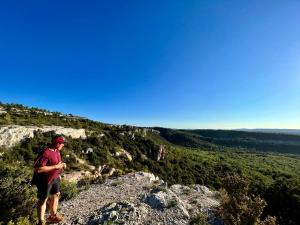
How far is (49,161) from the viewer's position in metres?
7.77

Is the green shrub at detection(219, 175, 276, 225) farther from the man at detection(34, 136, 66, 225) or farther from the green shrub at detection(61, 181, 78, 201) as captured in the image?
the green shrub at detection(61, 181, 78, 201)

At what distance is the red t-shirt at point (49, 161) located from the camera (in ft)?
25.0

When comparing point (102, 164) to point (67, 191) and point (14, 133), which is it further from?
point (67, 191)

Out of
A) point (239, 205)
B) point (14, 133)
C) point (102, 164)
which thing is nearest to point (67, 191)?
point (239, 205)

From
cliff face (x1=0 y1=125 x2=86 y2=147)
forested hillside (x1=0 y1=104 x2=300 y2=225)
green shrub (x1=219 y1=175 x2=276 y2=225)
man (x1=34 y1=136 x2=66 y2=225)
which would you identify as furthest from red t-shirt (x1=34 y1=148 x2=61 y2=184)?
cliff face (x1=0 y1=125 x2=86 y2=147)

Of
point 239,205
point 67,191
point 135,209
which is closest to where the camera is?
point 239,205

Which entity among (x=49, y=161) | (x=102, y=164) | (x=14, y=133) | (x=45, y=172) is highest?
(x=14, y=133)

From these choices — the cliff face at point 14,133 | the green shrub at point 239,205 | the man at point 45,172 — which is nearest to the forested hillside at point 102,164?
the cliff face at point 14,133

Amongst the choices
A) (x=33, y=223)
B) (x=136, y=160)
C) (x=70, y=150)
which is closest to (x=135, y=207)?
(x=33, y=223)

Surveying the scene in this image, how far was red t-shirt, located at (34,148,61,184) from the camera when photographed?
7621mm

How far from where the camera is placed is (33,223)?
346 inches

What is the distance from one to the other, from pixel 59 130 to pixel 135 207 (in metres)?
30.9

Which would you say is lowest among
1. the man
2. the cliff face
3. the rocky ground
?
the rocky ground

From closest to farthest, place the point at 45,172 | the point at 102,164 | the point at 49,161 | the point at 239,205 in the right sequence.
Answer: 1. the point at 45,172
2. the point at 49,161
3. the point at 239,205
4. the point at 102,164
